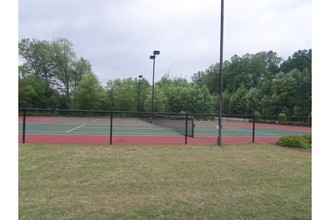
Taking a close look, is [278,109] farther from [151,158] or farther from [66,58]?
[66,58]

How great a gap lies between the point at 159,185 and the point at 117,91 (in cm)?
4365

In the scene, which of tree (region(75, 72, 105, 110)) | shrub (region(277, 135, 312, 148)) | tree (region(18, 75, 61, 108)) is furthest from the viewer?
tree (region(75, 72, 105, 110))

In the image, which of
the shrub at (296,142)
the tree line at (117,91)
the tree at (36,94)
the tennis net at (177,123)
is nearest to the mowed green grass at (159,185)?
the shrub at (296,142)

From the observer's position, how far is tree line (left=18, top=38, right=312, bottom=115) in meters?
41.0

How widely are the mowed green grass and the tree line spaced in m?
35.5

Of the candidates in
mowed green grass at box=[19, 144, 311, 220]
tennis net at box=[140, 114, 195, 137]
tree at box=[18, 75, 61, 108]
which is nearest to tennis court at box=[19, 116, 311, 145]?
tennis net at box=[140, 114, 195, 137]

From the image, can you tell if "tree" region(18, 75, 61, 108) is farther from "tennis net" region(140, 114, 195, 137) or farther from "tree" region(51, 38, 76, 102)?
"tennis net" region(140, 114, 195, 137)

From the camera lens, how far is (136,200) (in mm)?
3801

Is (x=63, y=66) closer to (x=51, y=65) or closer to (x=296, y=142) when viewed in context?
(x=51, y=65)

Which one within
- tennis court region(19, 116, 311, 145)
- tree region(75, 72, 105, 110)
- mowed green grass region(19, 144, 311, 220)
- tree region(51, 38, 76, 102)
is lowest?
tennis court region(19, 116, 311, 145)

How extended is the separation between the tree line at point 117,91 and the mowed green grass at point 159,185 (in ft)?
116

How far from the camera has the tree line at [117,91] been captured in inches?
1613

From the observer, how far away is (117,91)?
1844 inches

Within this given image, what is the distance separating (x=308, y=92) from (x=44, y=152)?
42.8m
